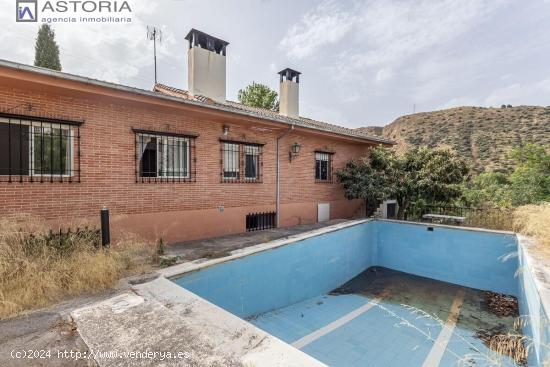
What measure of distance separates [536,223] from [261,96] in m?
23.6

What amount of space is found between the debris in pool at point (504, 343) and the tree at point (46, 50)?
28.6 m

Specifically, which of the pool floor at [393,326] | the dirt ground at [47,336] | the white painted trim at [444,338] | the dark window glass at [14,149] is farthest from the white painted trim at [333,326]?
the dark window glass at [14,149]

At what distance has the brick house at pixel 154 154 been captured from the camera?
5.41m

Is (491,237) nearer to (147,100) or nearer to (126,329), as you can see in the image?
(126,329)

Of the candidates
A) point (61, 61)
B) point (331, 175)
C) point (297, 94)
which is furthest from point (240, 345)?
point (61, 61)

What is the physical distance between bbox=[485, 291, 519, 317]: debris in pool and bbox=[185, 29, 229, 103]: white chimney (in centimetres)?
→ 1044

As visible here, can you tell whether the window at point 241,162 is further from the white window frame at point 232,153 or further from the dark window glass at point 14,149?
the dark window glass at point 14,149

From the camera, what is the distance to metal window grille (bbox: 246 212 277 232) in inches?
368

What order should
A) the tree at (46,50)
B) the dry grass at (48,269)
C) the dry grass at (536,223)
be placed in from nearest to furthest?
the dry grass at (48,269)
the dry grass at (536,223)
the tree at (46,50)

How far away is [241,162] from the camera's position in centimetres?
912

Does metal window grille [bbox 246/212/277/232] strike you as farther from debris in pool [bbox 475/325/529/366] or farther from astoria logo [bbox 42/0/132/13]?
astoria logo [bbox 42/0/132/13]

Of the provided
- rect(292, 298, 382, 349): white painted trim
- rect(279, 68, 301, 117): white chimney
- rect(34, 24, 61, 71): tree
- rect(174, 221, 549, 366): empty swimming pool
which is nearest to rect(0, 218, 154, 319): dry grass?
rect(174, 221, 549, 366): empty swimming pool

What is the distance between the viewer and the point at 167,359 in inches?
83.6

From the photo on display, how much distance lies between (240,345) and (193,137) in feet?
21.1
